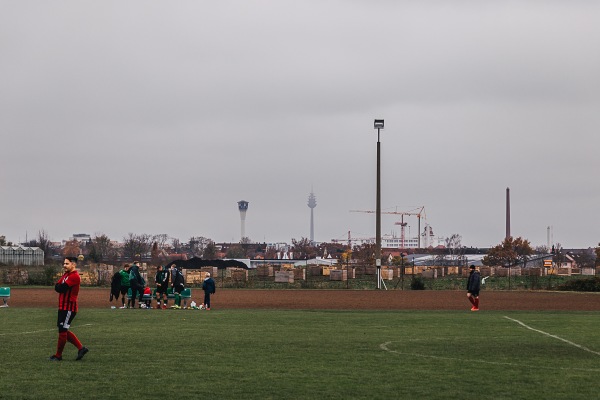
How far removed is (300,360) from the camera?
20391mm

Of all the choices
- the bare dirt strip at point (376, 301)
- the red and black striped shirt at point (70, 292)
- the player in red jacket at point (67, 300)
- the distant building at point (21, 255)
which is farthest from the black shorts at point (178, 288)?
the distant building at point (21, 255)

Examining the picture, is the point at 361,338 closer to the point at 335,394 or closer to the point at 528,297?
the point at 335,394

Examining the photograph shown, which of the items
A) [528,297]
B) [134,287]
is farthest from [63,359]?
[528,297]

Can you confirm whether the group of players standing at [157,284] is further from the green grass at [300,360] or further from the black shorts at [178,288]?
the green grass at [300,360]

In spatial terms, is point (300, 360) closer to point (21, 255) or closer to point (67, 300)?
point (67, 300)

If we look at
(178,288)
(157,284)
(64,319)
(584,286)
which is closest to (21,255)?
(584,286)

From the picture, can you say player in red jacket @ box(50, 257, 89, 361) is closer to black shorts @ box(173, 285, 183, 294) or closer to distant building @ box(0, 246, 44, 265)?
black shorts @ box(173, 285, 183, 294)

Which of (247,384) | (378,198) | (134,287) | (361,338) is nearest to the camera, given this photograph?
(247,384)

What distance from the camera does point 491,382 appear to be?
17.0 meters

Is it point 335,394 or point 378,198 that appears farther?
point 378,198

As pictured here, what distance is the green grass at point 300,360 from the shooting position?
16.0 metres

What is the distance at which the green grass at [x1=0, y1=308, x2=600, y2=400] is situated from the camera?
1598 centimetres

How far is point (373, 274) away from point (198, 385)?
9045cm

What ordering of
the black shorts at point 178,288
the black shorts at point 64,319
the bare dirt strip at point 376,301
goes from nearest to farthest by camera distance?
the black shorts at point 64,319
the black shorts at point 178,288
the bare dirt strip at point 376,301
